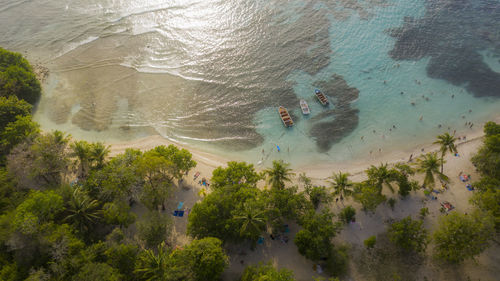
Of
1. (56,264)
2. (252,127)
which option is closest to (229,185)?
(252,127)

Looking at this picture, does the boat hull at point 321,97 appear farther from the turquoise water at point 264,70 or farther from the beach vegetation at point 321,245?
the beach vegetation at point 321,245

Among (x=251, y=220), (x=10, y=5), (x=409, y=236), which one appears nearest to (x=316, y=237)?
(x=251, y=220)

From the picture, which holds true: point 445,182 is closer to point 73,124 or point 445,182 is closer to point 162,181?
point 162,181

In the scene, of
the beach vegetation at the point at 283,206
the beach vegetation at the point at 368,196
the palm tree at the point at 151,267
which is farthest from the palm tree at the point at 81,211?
the beach vegetation at the point at 368,196

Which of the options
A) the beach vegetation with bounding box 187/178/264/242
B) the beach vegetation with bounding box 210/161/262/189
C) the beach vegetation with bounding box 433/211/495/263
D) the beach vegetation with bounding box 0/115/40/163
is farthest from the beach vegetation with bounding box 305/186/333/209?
the beach vegetation with bounding box 0/115/40/163

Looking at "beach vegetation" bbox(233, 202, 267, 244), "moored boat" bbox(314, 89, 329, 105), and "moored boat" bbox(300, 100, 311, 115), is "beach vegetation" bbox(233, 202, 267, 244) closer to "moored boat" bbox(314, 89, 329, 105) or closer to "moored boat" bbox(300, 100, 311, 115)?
"moored boat" bbox(300, 100, 311, 115)

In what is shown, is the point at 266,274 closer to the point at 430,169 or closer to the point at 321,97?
the point at 430,169
